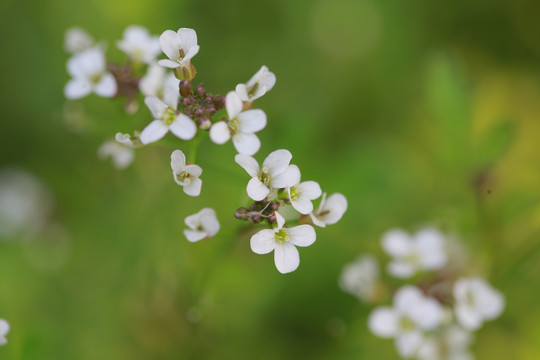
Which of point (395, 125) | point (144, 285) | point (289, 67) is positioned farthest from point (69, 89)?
point (395, 125)

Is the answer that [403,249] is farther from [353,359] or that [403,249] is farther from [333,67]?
[333,67]

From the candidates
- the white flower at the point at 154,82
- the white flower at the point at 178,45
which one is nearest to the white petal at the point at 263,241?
the white flower at the point at 178,45

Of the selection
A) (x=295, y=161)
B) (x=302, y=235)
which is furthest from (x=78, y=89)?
(x=295, y=161)

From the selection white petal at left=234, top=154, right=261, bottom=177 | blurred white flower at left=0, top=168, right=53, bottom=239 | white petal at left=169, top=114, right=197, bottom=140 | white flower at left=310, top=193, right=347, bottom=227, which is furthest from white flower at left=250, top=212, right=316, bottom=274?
blurred white flower at left=0, top=168, right=53, bottom=239

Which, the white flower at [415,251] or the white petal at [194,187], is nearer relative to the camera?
the white petal at [194,187]

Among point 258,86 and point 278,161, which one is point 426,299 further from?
point 258,86

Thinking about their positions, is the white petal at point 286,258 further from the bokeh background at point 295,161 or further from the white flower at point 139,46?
the white flower at point 139,46
